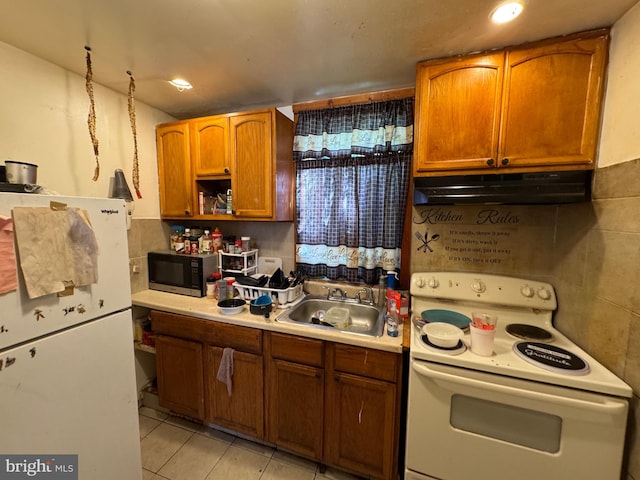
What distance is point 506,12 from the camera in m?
1.05

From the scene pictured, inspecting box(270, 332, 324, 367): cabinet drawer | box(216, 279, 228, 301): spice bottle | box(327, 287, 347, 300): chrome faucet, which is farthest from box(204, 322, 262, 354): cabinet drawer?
box(327, 287, 347, 300): chrome faucet

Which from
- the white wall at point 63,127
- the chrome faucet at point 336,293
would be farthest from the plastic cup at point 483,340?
the white wall at point 63,127

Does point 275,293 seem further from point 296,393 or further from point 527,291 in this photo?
point 527,291

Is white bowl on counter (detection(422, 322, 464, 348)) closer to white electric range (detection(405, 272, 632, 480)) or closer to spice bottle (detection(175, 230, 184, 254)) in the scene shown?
white electric range (detection(405, 272, 632, 480))

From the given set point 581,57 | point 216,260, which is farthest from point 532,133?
point 216,260

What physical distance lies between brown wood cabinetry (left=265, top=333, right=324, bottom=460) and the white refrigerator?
2.26 feet

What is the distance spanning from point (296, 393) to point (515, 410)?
41.8 inches

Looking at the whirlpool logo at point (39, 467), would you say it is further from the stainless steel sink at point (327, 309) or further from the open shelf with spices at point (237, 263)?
the open shelf with spices at point (237, 263)

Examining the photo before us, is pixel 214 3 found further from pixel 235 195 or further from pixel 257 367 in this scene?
pixel 257 367

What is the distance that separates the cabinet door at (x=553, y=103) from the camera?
1.14 meters

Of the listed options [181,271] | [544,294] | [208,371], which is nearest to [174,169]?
[181,271]

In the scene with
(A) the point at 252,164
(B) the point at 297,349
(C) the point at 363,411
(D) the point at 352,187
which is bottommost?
(C) the point at 363,411

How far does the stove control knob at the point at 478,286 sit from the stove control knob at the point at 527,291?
18 centimetres

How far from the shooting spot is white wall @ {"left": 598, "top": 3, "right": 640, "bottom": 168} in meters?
1.00
